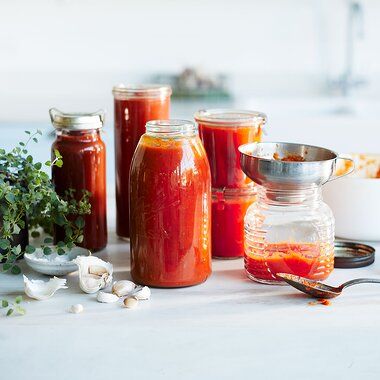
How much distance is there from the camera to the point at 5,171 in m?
1.32

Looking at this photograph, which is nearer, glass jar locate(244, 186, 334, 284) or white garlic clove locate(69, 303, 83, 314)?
white garlic clove locate(69, 303, 83, 314)

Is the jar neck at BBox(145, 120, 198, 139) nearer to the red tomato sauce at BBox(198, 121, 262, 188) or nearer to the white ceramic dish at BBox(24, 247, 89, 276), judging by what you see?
the red tomato sauce at BBox(198, 121, 262, 188)

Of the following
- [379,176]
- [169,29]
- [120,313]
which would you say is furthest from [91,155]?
[169,29]

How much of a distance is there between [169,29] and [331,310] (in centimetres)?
320

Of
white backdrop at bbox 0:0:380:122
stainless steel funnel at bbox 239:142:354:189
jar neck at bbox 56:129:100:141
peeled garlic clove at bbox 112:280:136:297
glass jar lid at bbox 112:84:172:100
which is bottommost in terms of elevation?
peeled garlic clove at bbox 112:280:136:297

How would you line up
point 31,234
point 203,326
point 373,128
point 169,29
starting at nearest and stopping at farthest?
point 203,326
point 31,234
point 373,128
point 169,29

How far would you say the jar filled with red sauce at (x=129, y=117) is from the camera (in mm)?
1510

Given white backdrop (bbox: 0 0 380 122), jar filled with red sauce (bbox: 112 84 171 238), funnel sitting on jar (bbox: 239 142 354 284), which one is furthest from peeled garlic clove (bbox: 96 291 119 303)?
white backdrop (bbox: 0 0 380 122)

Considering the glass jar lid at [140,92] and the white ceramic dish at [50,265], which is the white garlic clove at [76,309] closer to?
the white ceramic dish at [50,265]

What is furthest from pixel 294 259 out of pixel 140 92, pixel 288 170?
pixel 140 92

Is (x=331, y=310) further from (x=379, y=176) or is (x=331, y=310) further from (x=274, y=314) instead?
(x=379, y=176)

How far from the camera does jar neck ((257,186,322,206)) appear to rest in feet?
4.14

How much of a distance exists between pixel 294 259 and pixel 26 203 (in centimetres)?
46

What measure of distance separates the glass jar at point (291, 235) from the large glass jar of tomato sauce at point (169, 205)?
0.32 feet
